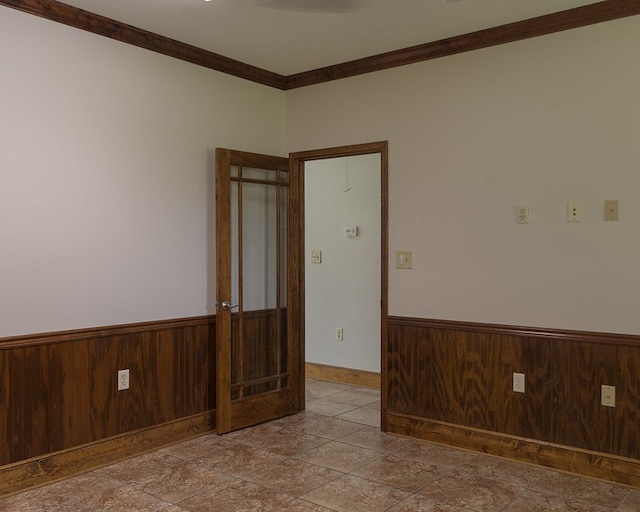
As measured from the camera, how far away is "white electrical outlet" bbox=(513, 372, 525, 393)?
11.7 feet

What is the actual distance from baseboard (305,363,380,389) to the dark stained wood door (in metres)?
1.02

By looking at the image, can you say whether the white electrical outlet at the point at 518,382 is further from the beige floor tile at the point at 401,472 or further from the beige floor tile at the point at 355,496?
the beige floor tile at the point at 355,496

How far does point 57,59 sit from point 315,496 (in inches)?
109

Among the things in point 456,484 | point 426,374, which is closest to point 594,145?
point 426,374

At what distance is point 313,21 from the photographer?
11.5 ft

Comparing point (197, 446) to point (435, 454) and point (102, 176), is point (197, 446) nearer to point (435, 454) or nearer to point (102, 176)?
point (435, 454)

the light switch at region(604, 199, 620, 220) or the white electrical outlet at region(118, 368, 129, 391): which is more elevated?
the light switch at region(604, 199, 620, 220)

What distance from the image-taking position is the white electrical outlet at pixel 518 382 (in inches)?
140

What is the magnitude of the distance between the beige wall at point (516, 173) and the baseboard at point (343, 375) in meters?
1.59

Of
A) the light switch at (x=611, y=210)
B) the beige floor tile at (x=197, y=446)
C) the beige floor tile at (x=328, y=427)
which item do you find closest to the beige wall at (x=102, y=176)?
the beige floor tile at (x=197, y=446)

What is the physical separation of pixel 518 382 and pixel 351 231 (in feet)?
7.88

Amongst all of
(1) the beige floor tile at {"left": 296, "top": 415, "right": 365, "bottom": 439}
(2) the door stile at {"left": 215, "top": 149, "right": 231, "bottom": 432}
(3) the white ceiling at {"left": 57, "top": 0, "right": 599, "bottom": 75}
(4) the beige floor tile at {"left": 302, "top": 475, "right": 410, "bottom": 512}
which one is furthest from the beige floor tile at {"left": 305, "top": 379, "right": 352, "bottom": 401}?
(3) the white ceiling at {"left": 57, "top": 0, "right": 599, "bottom": 75}

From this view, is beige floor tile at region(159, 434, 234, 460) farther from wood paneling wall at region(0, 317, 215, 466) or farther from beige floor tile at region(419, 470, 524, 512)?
beige floor tile at region(419, 470, 524, 512)

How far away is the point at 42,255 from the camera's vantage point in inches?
126
